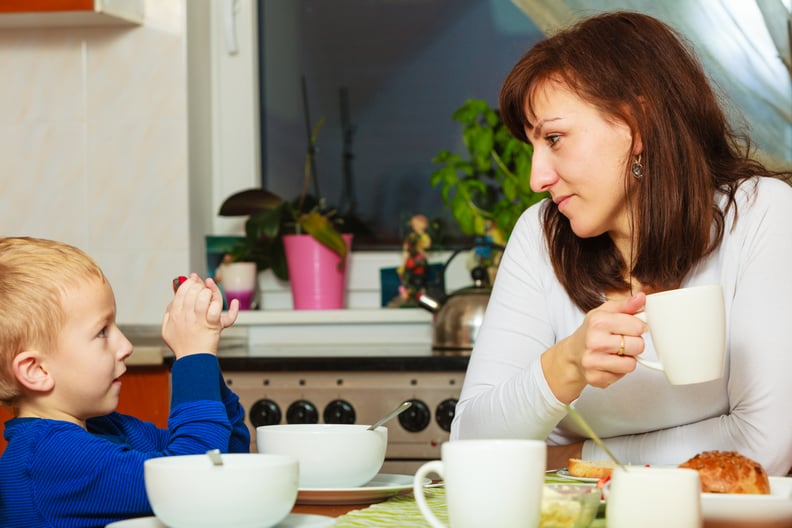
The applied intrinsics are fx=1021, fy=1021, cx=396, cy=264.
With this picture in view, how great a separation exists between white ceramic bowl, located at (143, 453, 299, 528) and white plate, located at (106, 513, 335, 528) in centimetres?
5

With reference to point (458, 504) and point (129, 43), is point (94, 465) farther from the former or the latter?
point (129, 43)

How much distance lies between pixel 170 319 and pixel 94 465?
0.71 ft

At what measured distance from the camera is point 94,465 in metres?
0.93

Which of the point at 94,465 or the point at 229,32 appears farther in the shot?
the point at 229,32

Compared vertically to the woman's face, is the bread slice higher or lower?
lower

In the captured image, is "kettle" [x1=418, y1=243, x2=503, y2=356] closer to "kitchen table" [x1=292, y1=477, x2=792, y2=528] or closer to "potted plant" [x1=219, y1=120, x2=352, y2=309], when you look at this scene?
"potted plant" [x1=219, y1=120, x2=352, y2=309]

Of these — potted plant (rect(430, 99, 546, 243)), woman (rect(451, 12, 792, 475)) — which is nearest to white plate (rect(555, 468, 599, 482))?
woman (rect(451, 12, 792, 475))

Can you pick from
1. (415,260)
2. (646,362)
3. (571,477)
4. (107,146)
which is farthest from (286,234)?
(646,362)

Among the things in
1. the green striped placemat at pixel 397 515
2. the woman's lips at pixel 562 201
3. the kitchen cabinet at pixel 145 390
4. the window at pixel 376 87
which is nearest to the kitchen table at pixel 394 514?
the green striped placemat at pixel 397 515

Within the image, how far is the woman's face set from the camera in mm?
1401

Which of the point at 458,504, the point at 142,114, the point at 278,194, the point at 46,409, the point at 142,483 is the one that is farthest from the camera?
the point at 278,194

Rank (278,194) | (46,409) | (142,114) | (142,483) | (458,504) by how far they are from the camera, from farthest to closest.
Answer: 1. (278,194)
2. (142,114)
3. (46,409)
4. (142,483)
5. (458,504)

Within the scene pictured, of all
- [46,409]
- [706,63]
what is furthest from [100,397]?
[706,63]

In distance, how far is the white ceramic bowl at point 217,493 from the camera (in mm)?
753
